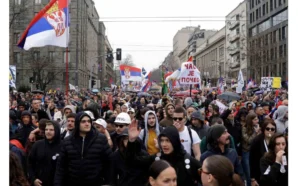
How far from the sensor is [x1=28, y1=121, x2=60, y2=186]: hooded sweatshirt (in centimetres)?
620

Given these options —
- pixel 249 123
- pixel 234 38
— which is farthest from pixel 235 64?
pixel 249 123

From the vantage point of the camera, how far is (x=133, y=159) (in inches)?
217

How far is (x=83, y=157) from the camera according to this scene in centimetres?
566

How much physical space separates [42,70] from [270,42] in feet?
115

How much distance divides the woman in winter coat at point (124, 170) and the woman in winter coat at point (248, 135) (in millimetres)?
3237

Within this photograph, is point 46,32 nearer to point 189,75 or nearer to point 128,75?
point 189,75

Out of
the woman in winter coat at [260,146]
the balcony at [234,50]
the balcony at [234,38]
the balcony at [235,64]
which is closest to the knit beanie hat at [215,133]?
the woman in winter coat at [260,146]

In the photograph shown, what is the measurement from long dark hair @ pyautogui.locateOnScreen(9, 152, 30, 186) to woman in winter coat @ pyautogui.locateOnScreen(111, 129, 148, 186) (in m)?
1.75

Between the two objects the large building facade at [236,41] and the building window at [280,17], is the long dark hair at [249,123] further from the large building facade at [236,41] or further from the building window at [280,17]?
the large building facade at [236,41]

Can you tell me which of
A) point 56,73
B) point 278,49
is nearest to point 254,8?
point 278,49

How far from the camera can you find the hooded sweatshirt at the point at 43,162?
20.3 ft

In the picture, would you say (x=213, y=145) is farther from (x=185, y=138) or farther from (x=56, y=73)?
(x=56, y=73)

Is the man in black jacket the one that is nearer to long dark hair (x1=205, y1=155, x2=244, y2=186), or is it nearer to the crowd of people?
the crowd of people

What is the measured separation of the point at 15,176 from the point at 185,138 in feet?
9.71
